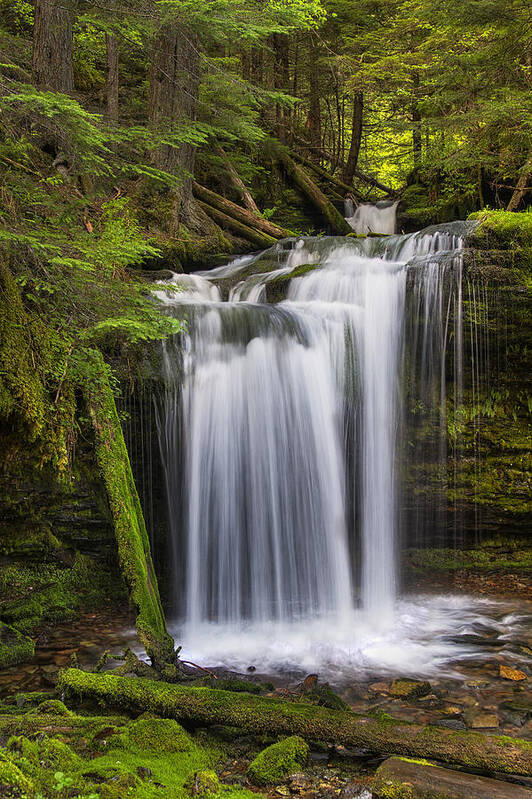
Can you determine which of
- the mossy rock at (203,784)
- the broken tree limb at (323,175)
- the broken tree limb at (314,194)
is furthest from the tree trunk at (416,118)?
the mossy rock at (203,784)

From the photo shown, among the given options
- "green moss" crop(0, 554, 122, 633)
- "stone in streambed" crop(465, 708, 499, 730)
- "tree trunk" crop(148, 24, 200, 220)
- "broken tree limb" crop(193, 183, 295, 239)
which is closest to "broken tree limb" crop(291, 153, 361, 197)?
"broken tree limb" crop(193, 183, 295, 239)

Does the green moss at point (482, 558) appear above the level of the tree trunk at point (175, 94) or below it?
below

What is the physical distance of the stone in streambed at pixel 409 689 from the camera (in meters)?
4.38

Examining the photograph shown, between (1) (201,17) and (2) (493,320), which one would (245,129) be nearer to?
(1) (201,17)

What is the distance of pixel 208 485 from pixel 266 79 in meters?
13.6

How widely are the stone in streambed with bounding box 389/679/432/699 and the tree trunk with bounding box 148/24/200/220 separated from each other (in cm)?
868

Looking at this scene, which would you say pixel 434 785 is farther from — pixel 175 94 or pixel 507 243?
pixel 175 94

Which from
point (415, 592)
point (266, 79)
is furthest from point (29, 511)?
point (266, 79)

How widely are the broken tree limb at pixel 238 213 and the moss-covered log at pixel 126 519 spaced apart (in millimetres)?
8624

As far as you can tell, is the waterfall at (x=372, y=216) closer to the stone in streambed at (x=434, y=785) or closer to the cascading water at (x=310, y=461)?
the cascading water at (x=310, y=461)

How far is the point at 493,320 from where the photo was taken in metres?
7.10

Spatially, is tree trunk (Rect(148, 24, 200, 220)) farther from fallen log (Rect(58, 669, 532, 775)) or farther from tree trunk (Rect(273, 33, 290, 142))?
fallen log (Rect(58, 669, 532, 775))

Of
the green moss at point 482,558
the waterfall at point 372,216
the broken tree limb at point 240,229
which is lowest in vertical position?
the green moss at point 482,558

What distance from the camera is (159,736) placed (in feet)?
9.70
